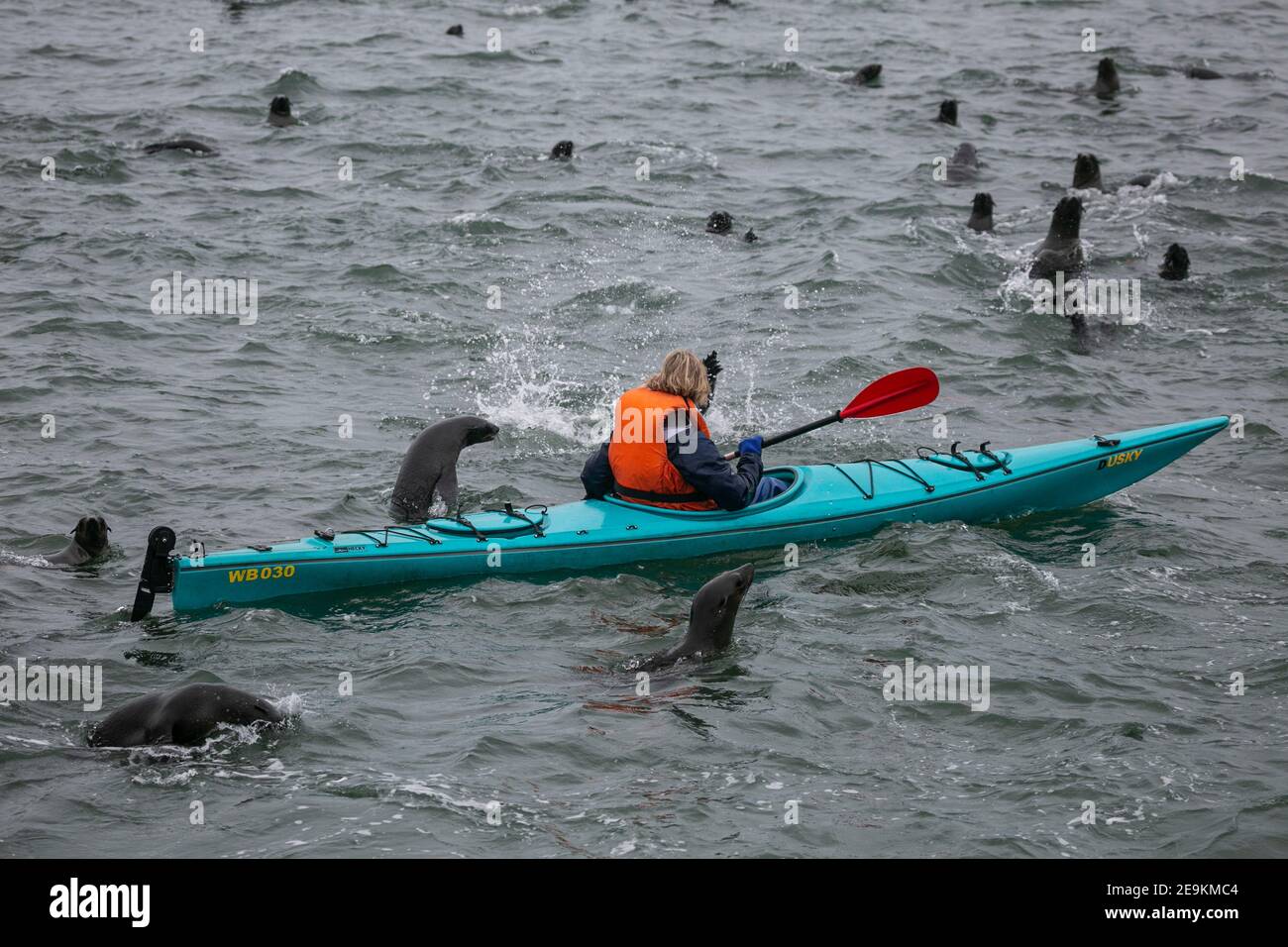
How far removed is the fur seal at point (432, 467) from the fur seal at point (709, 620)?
227 centimetres

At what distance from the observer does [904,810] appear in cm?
634

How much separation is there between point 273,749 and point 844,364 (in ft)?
23.6

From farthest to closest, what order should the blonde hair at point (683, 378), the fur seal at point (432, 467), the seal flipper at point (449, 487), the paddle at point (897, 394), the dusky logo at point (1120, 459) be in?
1. the dusky logo at point (1120, 459)
2. the paddle at point (897, 394)
3. the seal flipper at point (449, 487)
4. the fur seal at point (432, 467)
5. the blonde hair at point (683, 378)

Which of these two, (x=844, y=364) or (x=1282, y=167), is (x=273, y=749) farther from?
(x=1282, y=167)

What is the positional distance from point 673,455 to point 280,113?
12298mm

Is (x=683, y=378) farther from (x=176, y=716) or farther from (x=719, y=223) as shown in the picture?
(x=719, y=223)

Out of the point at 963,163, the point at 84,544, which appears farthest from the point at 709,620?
the point at 963,163

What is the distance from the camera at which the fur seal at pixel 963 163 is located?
17.8m

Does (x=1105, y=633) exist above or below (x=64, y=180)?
below

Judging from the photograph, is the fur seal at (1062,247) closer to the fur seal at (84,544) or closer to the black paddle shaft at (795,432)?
the black paddle shaft at (795,432)

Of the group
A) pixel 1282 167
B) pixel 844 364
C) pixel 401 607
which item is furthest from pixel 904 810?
pixel 1282 167

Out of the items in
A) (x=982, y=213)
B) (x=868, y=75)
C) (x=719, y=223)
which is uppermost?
(x=868, y=75)

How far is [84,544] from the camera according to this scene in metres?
8.70

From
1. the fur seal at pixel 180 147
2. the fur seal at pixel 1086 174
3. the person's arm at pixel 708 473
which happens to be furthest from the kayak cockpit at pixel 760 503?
the fur seal at pixel 180 147
